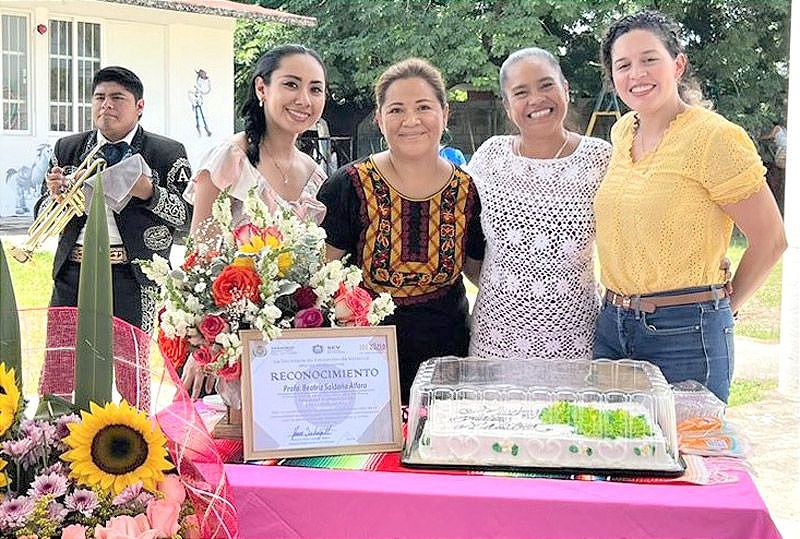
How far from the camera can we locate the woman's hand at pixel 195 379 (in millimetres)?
2010

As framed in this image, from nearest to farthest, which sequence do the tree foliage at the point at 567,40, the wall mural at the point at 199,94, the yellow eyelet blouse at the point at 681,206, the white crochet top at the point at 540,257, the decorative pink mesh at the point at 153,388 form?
the decorative pink mesh at the point at 153,388 < the yellow eyelet blouse at the point at 681,206 < the white crochet top at the point at 540,257 < the wall mural at the point at 199,94 < the tree foliage at the point at 567,40

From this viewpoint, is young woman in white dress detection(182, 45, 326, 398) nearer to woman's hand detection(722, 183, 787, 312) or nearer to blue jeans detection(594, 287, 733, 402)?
blue jeans detection(594, 287, 733, 402)

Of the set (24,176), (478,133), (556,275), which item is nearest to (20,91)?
(24,176)

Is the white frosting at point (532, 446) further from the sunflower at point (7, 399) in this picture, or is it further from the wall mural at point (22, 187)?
the wall mural at point (22, 187)

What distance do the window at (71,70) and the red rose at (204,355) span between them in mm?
11946

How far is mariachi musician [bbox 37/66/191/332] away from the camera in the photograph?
341cm

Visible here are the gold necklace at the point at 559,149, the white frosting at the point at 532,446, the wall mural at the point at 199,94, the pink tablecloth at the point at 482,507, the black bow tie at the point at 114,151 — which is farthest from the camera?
the wall mural at the point at 199,94

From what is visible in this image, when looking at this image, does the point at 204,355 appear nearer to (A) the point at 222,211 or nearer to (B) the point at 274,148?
(A) the point at 222,211

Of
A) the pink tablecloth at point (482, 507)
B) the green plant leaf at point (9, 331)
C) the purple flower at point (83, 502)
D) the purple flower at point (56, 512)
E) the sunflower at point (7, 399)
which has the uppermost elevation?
the green plant leaf at point (9, 331)

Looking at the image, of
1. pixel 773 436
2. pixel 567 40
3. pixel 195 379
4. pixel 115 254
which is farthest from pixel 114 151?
pixel 567 40

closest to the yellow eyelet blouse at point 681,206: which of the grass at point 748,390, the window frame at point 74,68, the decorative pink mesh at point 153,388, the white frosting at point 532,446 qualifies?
the white frosting at point 532,446

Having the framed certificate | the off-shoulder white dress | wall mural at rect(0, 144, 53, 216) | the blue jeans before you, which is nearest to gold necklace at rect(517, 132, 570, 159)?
the blue jeans

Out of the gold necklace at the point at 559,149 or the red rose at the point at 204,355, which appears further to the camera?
the gold necklace at the point at 559,149

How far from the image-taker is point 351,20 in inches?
724
